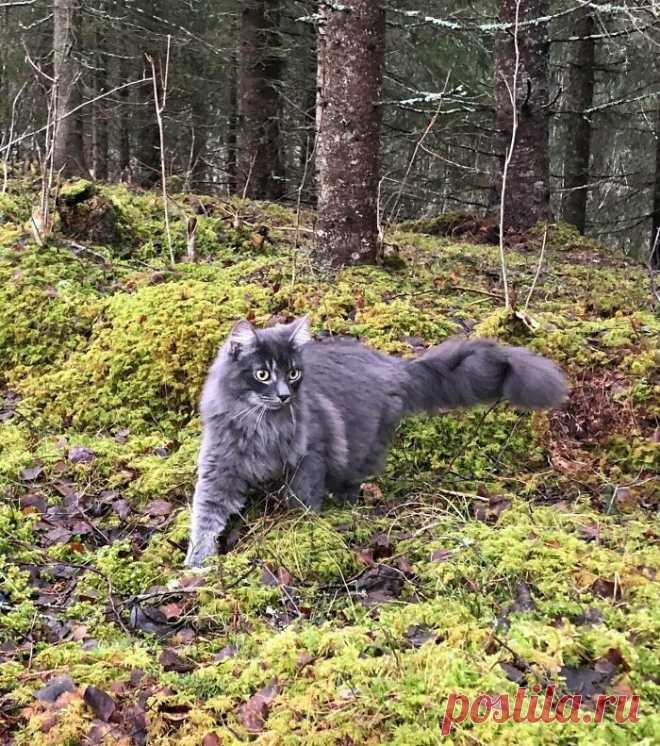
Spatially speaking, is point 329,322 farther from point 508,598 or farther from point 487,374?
point 508,598

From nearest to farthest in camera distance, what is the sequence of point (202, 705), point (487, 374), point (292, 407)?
point (202, 705)
point (292, 407)
point (487, 374)

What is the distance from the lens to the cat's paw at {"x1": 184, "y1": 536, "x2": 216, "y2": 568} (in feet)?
13.6

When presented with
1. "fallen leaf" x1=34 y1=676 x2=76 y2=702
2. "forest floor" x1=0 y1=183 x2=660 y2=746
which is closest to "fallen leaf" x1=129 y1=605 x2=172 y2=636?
"forest floor" x1=0 y1=183 x2=660 y2=746

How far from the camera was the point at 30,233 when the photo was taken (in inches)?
304

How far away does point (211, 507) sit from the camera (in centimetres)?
434

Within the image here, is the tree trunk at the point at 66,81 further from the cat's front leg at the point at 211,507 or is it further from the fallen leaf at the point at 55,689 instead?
the fallen leaf at the point at 55,689

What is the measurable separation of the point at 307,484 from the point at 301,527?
342 mm

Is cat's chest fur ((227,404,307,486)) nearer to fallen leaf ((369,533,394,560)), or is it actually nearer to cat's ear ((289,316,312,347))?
cat's ear ((289,316,312,347))

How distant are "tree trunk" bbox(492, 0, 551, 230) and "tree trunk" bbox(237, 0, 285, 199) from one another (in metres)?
4.53

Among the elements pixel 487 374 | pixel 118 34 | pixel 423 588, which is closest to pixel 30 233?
pixel 487 374

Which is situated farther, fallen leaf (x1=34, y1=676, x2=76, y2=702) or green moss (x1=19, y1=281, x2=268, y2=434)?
green moss (x1=19, y1=281, x2=268, y2=434)

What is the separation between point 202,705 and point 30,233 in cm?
615

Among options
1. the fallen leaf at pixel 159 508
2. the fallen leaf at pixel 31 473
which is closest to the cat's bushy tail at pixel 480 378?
the fallen leaf at pixel 159 508

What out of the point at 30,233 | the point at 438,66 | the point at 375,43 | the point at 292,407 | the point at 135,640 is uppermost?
the point at 438,66
